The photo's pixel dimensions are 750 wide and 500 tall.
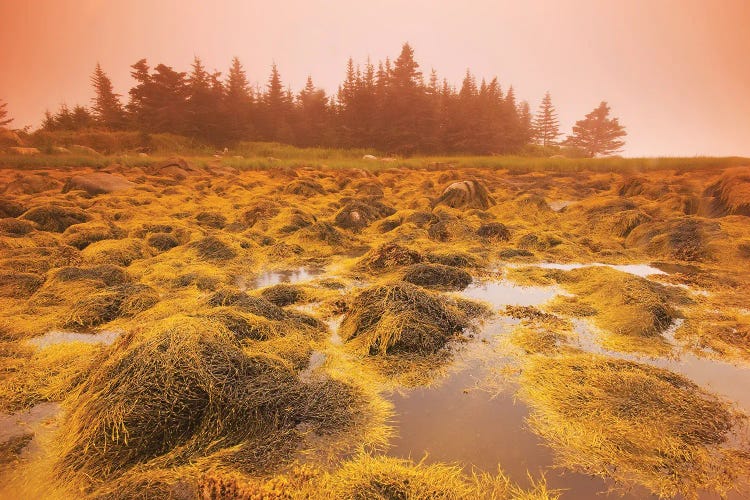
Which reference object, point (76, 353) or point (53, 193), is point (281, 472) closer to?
point (76, 353)

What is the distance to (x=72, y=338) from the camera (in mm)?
3635

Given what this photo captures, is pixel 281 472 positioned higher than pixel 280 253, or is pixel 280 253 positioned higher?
pixel 280 253

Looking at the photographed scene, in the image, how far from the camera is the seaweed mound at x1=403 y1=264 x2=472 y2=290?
511 centimetres

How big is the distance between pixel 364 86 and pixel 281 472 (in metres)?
35.4

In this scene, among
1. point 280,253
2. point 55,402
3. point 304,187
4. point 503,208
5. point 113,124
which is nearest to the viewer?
point 55,402

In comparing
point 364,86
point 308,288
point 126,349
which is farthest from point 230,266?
point 364,86

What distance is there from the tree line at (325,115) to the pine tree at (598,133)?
51.6 feet

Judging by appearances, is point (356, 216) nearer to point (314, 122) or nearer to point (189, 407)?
point (189, 407)

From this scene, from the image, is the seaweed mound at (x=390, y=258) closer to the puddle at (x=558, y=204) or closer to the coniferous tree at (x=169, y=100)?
the puddle at (x=558, y=204)

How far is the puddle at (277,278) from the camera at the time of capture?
5324mm

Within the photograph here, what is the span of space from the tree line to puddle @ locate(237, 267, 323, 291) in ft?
82.3

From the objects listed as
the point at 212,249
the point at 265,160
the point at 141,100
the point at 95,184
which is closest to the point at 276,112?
the point at 141,100

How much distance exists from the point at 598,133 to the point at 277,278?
50.4 m

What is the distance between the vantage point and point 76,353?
3289 millimetres
